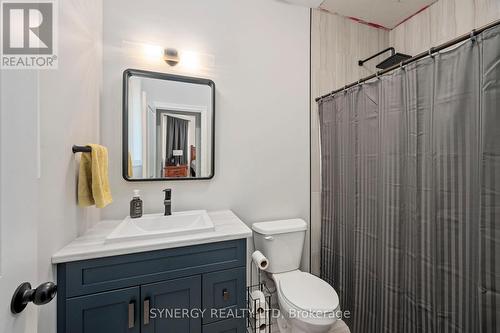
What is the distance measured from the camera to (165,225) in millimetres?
1480

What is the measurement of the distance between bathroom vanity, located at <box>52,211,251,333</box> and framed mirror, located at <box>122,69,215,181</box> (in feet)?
1.66

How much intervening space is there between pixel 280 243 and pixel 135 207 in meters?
1.10

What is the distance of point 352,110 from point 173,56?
1.40 m

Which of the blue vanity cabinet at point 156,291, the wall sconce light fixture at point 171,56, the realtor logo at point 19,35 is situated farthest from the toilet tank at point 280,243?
the realtor logo at point 19,35

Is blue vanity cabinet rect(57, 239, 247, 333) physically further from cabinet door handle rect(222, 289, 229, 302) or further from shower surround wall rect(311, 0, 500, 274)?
shower surround wall rect(311, 0, 500, 274)

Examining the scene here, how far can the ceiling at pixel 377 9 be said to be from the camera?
1908 mm

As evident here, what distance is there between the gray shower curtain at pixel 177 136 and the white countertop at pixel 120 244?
0.61 meters

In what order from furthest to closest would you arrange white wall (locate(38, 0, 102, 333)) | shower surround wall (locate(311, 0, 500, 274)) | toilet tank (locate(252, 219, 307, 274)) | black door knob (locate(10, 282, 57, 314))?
shower surround wall (locate(311, 0, 500, 274)) < toilet tank (locate(252, 219, 307, 274)) < white wall (locate(38, 0, 102, 333)) < black door knob (locate(10, 282, 57, 314))

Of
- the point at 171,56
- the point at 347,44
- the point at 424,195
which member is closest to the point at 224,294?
the point at 424,195

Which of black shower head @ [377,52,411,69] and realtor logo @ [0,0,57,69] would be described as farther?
black shower head @ [377,52,411,69]

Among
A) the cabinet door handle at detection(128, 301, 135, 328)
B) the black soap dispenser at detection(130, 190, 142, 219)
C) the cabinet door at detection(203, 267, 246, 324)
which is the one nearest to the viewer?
the cabinet door handle at detection(128, 301, 135, 328)

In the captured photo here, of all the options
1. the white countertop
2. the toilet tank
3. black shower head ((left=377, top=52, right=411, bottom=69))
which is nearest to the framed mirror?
the white countertop

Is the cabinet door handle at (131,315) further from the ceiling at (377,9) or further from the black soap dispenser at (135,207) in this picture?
the ceiling at (377,9)

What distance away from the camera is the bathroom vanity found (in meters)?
1.00
